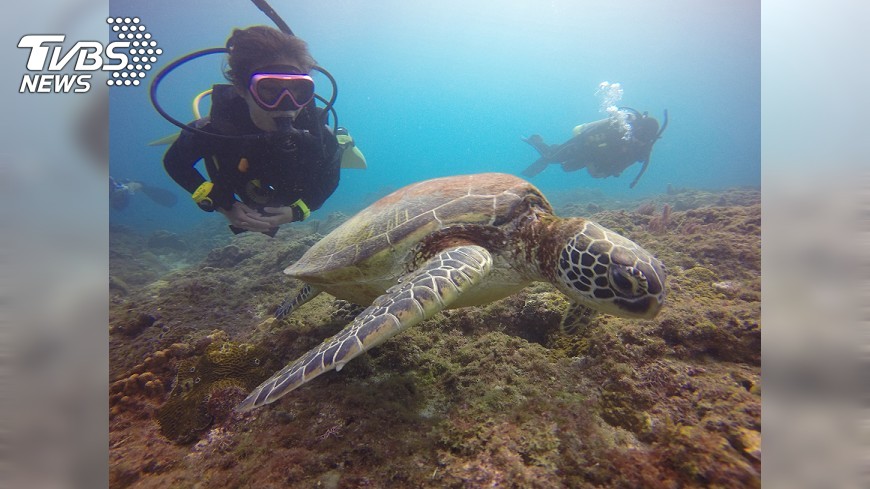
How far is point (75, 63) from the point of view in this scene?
1257 millimetres

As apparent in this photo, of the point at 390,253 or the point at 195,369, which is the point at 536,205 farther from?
the point at 195,369

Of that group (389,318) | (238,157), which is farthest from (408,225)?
(238,157)

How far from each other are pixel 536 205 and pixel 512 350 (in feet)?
4.15

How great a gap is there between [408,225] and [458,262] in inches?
26.2

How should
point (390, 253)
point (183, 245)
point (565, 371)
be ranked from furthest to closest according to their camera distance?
1. point (183, 245)
2. point (390, 253)
3. point (565, 371)

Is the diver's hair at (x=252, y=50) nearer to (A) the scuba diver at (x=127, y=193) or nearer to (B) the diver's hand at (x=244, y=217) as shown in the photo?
(B) the diver's hand at (x=244, y=217)

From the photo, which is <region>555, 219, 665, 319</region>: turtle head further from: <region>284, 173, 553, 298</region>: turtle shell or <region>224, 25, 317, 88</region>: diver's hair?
<region>224, 25, 317, 88</region>: diver's hair

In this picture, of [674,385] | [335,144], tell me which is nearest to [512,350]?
[674,385]

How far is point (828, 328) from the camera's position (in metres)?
1.07

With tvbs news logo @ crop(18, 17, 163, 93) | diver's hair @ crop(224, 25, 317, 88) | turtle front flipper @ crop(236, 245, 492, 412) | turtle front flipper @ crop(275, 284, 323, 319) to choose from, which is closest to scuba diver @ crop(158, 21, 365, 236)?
diver's hair @ crop(224, 25, 317, 88)

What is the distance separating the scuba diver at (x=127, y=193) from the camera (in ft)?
37.9

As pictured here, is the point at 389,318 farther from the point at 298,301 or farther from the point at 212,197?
the point at 212,197

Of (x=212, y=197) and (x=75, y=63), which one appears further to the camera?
(x=212, y=197)

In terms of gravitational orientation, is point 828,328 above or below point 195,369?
above
